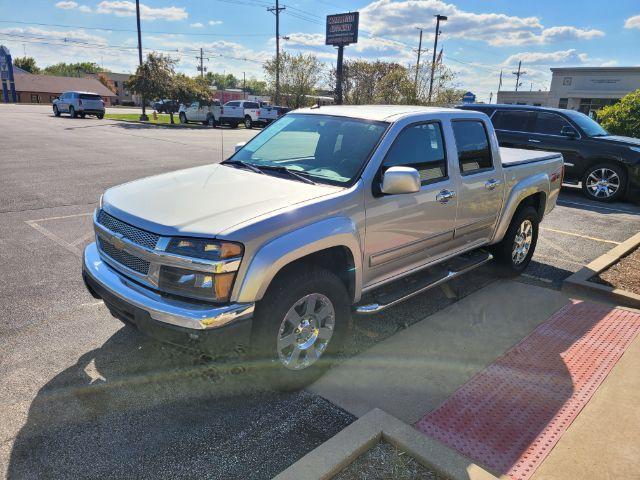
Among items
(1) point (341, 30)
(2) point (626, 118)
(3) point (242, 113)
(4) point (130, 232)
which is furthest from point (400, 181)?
(1) point (341, 30)

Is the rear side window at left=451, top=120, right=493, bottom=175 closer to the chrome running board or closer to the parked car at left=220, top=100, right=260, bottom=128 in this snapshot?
the chrome running board

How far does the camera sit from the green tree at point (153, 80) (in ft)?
112

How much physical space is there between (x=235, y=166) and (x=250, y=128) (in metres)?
30.5

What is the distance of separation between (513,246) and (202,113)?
33003 mm

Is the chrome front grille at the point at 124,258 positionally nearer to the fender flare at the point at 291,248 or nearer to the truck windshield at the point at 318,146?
the fender flare at the point at 291,248

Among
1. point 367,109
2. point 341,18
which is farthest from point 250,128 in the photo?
point 367,109

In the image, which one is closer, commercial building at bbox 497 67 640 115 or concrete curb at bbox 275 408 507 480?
concrete curb at bbox 275 408 507 480

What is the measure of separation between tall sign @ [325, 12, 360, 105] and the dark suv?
103 feet

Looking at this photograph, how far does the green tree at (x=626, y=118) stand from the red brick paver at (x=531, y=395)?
11.7 meters

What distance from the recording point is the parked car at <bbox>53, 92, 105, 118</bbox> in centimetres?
3412

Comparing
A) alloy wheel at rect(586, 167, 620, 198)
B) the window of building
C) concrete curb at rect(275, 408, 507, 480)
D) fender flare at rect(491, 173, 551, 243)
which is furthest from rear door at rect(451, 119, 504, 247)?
alloy wheel at rect(586, 167, 620, 198)

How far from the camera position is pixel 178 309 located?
275 cm

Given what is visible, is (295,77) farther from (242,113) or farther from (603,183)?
(603,183)

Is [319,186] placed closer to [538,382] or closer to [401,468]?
[401,468]
